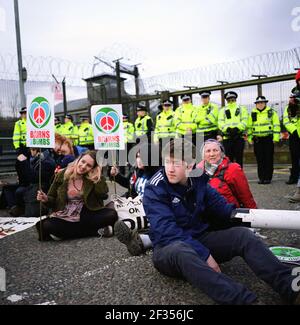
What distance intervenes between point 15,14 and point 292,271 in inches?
360

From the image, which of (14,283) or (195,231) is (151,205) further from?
(14,283)

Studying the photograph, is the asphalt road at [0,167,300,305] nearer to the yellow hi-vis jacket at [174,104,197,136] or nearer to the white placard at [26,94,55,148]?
the white placard at [26,94,55,148]

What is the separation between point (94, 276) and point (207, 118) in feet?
17.4

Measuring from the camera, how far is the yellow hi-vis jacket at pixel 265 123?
7.06 meters

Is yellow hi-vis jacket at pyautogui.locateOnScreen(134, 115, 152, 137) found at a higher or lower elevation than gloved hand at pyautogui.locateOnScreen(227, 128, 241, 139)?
higher

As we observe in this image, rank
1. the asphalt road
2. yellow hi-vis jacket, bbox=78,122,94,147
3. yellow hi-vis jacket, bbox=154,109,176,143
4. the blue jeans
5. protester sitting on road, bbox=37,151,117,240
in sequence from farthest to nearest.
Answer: yellow hi-vis jacket, bbox=78,122,94,147
yellow hi-vis jacket, bbox=154,109,176,143
protester sitting on road, bbox=37,151,117,240
the asphalt road
the blue jeans

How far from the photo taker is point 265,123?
7090 mm

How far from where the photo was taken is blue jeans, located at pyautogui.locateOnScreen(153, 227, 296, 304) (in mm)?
1868

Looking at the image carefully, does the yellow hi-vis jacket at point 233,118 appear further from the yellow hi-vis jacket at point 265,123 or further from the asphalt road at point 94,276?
the asphalt road at point 94,276

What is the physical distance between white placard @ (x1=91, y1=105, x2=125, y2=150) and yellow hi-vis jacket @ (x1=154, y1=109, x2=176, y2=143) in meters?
3.30

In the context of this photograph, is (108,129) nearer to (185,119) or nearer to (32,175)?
(32,175)

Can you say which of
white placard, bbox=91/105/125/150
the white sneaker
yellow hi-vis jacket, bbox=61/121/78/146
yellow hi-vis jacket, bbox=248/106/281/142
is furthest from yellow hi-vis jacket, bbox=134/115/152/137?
the white sneaker

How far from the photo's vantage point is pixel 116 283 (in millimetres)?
2508

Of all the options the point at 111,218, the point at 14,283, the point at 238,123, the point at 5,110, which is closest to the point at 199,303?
the point at 14,283
